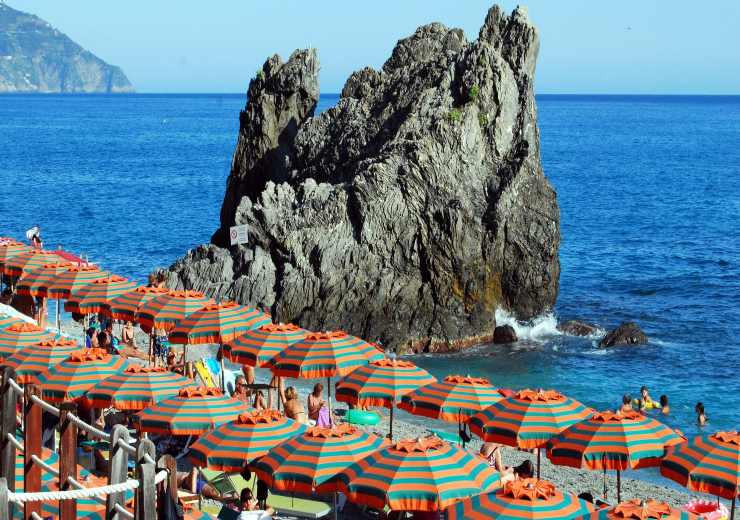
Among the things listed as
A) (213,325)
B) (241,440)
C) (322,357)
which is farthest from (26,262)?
(241,440)

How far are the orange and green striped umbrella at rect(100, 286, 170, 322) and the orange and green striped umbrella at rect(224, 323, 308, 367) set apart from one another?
4.56m

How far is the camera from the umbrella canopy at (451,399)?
22.6 m

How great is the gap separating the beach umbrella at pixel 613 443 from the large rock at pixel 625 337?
81.1 feet

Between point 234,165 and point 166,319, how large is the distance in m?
30.9

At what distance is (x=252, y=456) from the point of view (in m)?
18.7

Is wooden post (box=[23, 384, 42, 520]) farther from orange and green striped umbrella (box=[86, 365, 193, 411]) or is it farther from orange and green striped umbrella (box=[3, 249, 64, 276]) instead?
orange and green striped umbrella (box=[3, 249, 64, 276])

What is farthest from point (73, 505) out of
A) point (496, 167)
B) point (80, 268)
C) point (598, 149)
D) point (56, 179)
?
point (598, 149)

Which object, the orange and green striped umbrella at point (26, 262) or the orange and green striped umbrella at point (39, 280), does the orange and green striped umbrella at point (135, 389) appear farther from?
the orange and green striped umbrella at point (26, 262)

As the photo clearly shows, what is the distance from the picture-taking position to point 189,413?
67.6 ft

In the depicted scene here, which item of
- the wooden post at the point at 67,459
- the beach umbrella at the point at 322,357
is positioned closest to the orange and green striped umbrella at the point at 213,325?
the beach umbrella at the point at 322,357

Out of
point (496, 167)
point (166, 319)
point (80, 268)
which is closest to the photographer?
point (166, 319)

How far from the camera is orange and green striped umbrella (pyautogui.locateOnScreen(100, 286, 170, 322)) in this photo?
1236 inches

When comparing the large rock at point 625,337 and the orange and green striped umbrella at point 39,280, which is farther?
the large rock at point 625,337

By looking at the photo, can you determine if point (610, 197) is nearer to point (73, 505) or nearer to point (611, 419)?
point (611, 419)
